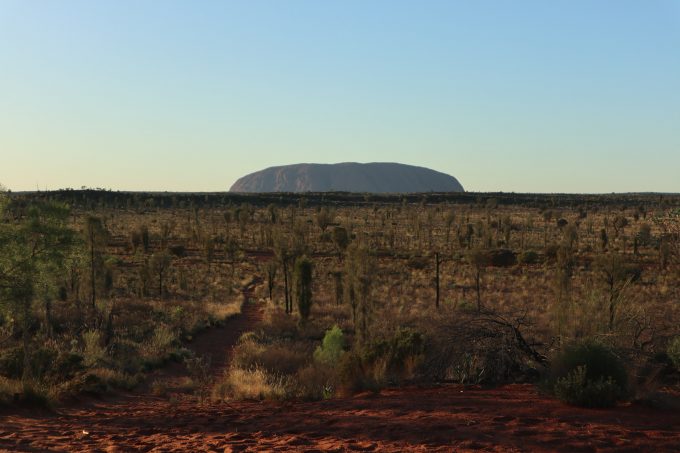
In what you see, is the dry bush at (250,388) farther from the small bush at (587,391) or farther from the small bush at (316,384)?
the small bush at (587,391)

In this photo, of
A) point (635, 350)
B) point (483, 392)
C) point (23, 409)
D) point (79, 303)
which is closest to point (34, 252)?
point (23, 409)

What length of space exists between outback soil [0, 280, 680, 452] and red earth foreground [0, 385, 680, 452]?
1 centimetres

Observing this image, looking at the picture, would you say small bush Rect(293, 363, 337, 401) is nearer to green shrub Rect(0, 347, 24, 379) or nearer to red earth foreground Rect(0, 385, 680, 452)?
red earth foreground Rect(0, 385, 680, 452)

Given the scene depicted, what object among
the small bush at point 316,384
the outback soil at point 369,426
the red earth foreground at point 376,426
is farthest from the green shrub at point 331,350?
the red earth foreground at point 376,426

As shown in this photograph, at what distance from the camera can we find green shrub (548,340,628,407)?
28.7 feet

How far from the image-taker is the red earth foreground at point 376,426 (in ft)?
24.1

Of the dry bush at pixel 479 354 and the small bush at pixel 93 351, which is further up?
the dry bush at pixel 479 354

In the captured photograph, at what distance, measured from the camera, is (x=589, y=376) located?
9.20 metres

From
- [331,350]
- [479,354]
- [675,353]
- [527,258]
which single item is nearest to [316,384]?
[479,354]

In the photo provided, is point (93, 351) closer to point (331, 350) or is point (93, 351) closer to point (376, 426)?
point (331, 350)

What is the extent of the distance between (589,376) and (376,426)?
142 inches

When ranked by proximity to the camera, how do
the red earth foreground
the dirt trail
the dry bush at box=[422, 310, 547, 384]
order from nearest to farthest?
the red earth foreground, the dry bush at box=[422, 310, 547, 384], the dirt trail

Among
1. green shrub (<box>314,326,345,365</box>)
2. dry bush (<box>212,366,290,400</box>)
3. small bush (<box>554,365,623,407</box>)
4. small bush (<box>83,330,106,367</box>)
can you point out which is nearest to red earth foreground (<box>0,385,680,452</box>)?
small bush (<box>554,365,623,407</box>)

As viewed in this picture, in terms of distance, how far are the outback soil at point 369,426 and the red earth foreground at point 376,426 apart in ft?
0.05
